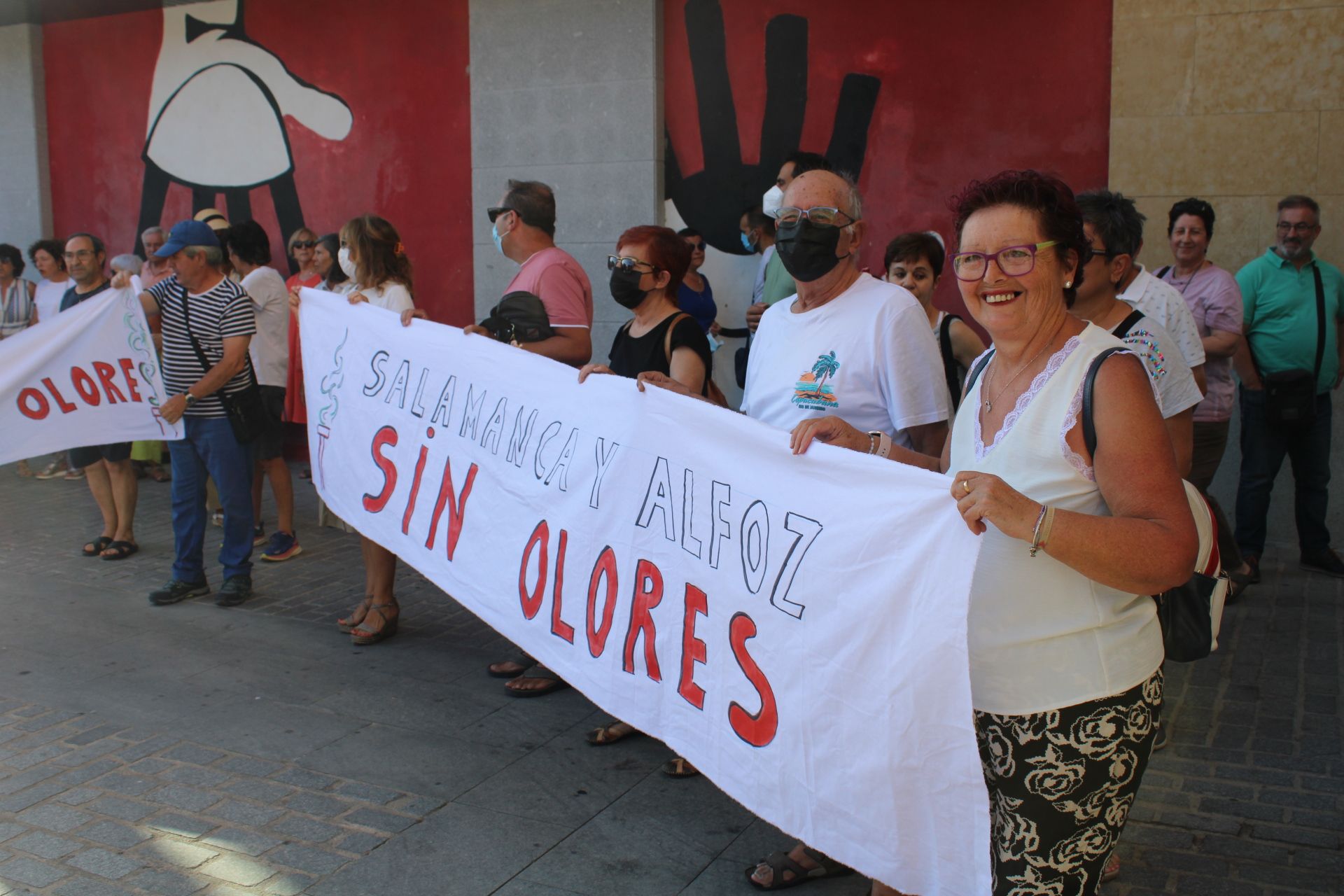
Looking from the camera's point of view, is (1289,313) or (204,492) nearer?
(204,492)

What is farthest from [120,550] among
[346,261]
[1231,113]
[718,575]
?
[1231,113]

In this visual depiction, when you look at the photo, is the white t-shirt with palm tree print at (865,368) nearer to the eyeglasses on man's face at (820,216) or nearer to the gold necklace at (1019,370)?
the eyeglasses on man's face at (820,216)

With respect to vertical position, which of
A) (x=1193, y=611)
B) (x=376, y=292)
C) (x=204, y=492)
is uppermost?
(x=376, y=292)

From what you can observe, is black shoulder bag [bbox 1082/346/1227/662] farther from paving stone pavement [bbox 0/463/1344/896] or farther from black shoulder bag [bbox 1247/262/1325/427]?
black shoulder bag [bbox 1247/262/1325/427]

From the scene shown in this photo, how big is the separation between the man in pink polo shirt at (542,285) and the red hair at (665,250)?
0.60 metres

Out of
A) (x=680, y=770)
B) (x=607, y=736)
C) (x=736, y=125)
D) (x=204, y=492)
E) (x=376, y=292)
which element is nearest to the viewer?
(x=680, y=770)

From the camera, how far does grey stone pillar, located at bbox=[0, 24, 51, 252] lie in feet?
38.6

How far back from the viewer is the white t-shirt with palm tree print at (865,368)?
329 centimetres

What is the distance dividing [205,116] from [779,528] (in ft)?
32.6

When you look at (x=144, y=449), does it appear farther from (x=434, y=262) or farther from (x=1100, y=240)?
(x=1100, y=240)

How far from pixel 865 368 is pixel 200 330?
430cm

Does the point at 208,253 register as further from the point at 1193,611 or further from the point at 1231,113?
the point at 1231,113

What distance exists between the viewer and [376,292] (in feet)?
19.6

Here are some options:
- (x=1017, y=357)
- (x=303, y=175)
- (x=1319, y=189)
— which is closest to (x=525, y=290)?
(x=1017, y=357)
